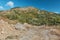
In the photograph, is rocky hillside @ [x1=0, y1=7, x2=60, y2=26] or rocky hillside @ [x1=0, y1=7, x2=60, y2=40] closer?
rocky hillside @ [x1=0, y1=7, x2=60, y2=40]

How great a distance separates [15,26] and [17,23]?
98cm

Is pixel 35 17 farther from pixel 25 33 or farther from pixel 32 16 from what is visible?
pixel 25 33

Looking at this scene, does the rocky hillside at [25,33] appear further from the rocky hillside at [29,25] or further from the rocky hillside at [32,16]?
the rocky hillside at [32,16]

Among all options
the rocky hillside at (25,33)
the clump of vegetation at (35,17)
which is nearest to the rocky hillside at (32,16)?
the clump of vegetation at (35,17)

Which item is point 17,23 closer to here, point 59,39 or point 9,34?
point 9,34

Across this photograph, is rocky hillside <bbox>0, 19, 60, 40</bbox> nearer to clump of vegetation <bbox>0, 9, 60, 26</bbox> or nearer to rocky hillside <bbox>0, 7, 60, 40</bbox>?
rocky hillside <bbox>0, 7, 60, 40</bbox>

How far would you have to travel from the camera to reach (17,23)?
15.0 meters

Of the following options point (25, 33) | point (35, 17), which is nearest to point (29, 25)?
point (25, 33)

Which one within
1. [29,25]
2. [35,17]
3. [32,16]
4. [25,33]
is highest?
[32,16]

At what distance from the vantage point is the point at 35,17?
55.3 feet

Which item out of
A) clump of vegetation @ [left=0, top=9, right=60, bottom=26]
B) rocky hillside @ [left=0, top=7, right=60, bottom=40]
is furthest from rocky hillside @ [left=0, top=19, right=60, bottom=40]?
clump of vegetation @ [left=0, top=9, right=60, bottom=26]

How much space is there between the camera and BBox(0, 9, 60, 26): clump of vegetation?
15.5 m

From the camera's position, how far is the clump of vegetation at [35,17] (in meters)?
15.5

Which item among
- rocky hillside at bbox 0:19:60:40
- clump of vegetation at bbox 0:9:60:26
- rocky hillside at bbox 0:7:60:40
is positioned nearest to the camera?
rocky hillside at bbox 0:19:60:40
